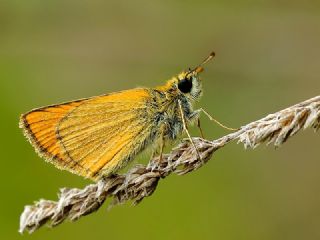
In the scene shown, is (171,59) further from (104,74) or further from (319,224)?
(319,224)

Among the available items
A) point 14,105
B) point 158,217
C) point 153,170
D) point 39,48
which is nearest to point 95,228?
point 158,217

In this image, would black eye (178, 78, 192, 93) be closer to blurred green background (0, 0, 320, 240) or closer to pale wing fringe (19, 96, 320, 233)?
pale wing fringe (19, 96, 320, 233)

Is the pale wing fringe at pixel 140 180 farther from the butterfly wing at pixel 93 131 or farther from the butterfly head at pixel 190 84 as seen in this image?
the butterfly head at pixel 190 84

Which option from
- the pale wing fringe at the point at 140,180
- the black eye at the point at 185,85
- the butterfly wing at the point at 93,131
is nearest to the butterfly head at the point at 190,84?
the black eye at the point at 185,85

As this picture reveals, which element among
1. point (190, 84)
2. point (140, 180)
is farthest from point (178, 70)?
point (140, 180)

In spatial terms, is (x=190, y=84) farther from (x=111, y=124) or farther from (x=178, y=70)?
(x=178, y=70)
